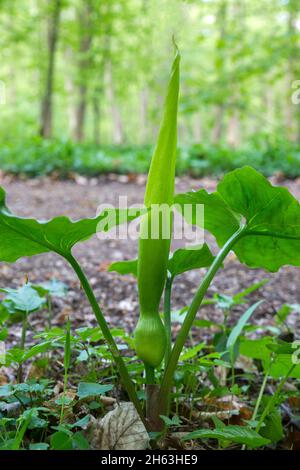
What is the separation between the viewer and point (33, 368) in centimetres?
114

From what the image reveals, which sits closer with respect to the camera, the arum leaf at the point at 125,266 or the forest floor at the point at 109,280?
the arum leaf at the point at 125,266

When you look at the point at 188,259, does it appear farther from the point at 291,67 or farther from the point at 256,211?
the point at 291,67

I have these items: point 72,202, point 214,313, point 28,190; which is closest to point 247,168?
point 214,313

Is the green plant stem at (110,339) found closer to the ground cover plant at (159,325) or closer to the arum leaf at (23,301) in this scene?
the ground cover plant at (159,325)

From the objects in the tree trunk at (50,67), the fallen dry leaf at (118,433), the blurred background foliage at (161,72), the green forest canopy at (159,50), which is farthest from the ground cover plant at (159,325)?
the tree trunk at (50,67)

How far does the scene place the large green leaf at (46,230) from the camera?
72 cm

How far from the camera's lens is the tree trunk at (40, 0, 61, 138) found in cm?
676

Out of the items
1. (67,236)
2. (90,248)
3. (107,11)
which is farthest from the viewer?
(107,11)

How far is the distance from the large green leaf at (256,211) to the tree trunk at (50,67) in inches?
246

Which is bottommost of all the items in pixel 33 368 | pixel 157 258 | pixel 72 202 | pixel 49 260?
pixel 33 368

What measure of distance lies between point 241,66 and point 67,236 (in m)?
4.22

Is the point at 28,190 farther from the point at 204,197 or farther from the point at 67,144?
the point at 204,197

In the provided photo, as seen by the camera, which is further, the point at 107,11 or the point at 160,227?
the point at 107,11

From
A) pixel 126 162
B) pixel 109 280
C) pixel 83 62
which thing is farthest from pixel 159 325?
pixel 83 62
